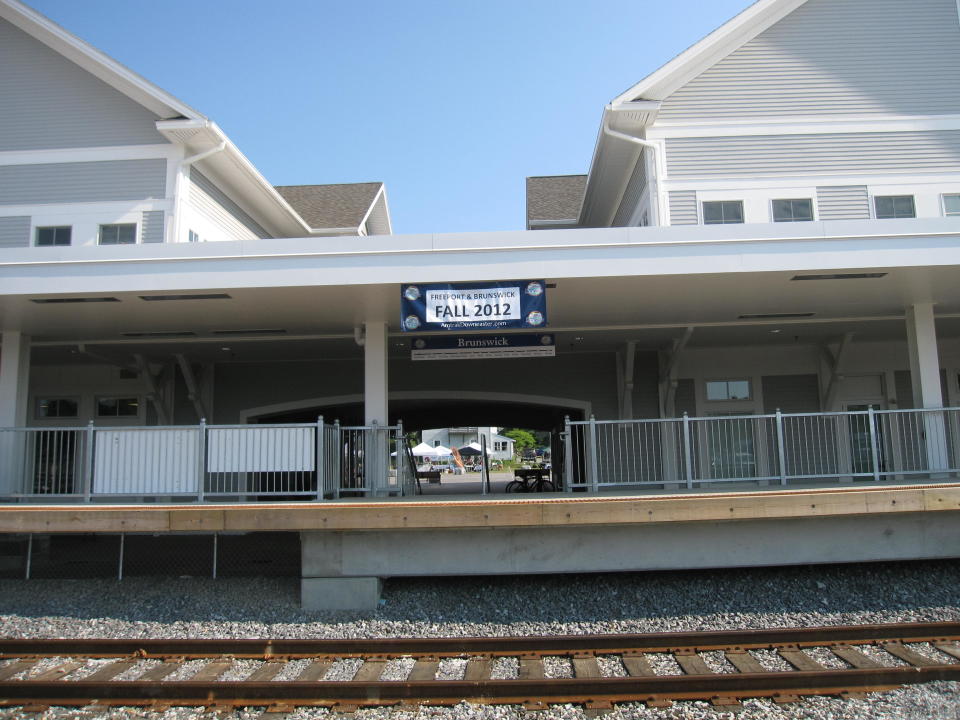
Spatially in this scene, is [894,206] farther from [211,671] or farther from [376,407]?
[211,671]

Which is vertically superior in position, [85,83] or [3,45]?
[3,45]

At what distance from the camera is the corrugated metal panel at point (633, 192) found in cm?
1645

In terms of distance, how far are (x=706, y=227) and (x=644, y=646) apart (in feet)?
19.5

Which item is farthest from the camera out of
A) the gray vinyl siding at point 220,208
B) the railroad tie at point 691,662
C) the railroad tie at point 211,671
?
the gray vinyl siding at point 220,208

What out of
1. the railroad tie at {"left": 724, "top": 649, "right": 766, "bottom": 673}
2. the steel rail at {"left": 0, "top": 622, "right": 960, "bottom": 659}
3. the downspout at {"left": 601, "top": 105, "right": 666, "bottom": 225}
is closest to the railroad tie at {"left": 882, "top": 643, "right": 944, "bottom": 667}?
the steel rail at {"left": 0, "top": 622, "right": 960, "bottom": 659}

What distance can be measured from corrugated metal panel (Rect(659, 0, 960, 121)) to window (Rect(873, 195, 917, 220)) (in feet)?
6.22

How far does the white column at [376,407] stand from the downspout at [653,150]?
20.3ft

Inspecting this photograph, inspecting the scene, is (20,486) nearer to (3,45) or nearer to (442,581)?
(442,581)

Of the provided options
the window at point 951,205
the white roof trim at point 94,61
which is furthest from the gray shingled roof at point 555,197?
the white roof trim at point 94,61

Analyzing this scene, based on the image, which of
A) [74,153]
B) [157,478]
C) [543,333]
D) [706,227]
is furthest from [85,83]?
[706,227]

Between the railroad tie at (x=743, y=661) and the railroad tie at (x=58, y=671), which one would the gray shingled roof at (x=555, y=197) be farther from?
the railroad tie at (x=58, y=671)

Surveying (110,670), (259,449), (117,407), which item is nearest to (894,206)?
(259,449)

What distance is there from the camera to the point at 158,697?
671 cm

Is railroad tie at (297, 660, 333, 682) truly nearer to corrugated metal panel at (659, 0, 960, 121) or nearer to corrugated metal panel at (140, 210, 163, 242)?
corrugated metal panel at (140, 210, 163, 242)
